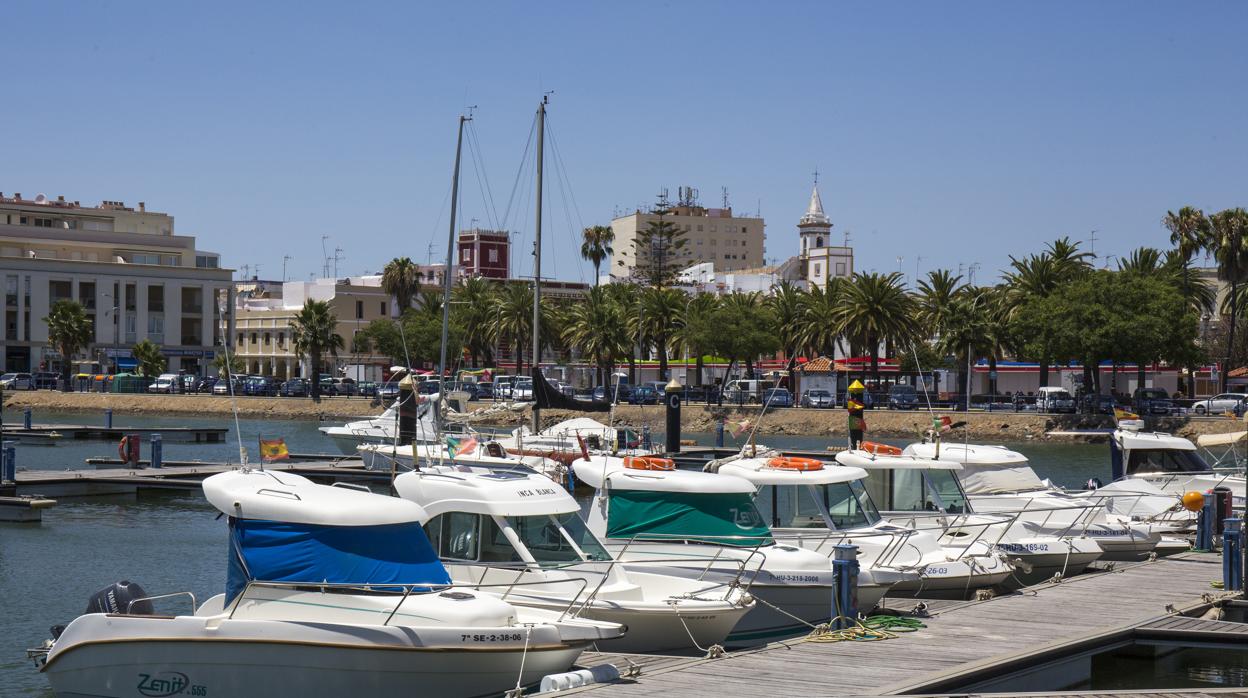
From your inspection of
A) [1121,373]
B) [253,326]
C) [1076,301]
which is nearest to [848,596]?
[1076,301]

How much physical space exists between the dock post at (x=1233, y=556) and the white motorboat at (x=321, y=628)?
11.2 meters

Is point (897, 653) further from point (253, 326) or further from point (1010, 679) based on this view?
point (253, 326)

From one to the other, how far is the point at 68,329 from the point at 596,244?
2256 inches

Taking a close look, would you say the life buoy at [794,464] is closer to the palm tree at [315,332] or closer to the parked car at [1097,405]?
the parked car at [1097,405]

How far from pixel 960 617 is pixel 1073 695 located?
532 centimetres

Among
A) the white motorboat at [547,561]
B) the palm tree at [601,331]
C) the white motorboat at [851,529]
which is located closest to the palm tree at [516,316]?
the palm tree at [601,331]

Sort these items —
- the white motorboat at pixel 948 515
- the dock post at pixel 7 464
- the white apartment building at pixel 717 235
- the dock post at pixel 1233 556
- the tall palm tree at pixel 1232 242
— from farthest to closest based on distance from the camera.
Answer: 1. the white apartment building at pixel 717 235
2. the tall palm tree at pixel 1232 242
3. the dock post at pixel 7 464
4. the white motorboat at pixel 948 515
5. the dock post at pixel 1233 556

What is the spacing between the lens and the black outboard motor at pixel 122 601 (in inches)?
664

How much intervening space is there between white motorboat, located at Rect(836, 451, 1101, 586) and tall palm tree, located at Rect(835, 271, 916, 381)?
6030 cm

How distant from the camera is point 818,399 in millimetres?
Answer: 88875

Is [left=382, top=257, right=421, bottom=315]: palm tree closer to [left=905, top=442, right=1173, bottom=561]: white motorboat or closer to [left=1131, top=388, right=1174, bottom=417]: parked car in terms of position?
[left=1131, top=388, right=1174, bottom=417]: parked car

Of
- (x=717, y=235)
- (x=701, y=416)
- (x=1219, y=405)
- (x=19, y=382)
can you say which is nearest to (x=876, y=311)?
(x=701, y=416)

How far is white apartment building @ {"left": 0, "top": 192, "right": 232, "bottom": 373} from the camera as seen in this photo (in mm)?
116938

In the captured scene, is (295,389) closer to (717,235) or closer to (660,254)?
(660,254)
